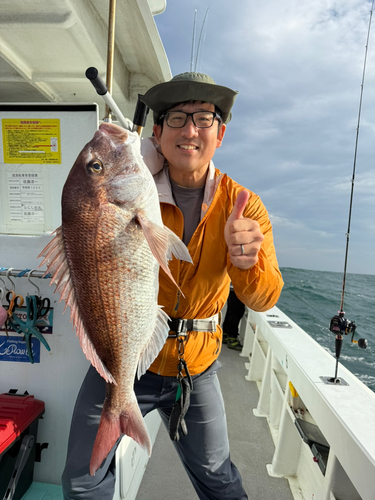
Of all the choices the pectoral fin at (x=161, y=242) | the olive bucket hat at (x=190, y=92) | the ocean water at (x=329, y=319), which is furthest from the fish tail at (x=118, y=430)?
the ocean water at (x=329, y=319)

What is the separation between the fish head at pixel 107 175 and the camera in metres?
1.24

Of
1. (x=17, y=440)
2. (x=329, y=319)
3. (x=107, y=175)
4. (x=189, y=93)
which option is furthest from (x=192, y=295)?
(x=329, y=319)

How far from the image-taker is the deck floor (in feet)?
8.61

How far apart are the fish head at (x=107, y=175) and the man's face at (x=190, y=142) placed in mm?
465

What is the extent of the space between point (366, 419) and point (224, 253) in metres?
1.26

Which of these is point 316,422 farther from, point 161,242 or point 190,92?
point 190,92

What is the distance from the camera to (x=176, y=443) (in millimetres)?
1875

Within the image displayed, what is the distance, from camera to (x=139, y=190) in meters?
1.25

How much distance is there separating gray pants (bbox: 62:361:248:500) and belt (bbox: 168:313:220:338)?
291mm

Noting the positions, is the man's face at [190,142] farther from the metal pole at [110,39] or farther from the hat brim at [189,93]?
the metal pole at [110,39]

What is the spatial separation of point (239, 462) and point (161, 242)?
114 inches

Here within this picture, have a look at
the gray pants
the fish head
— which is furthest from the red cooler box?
the fish head

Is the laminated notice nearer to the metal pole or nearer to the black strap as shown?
the metal pole

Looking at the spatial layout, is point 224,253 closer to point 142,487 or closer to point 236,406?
point 142,487
